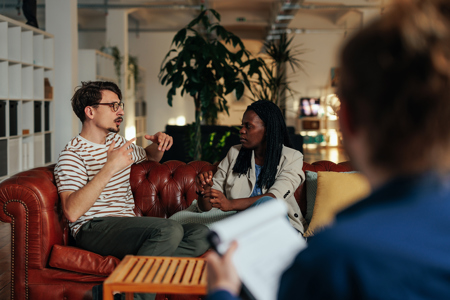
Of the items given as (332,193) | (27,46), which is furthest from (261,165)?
(27,46)

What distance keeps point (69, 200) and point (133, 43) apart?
1195 centimetres

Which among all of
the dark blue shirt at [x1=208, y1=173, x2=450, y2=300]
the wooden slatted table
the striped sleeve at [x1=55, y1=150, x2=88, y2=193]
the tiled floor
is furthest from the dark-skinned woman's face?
the tiled floor

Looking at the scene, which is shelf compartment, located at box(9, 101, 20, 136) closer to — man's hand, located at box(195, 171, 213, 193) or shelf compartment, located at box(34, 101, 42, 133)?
shelf compartment, located at box(34, 101, 42, 133)

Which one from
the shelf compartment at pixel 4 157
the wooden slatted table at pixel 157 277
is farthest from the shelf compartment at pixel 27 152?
the wooden slatted table at pixel 157 277

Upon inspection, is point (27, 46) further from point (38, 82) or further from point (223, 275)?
point (223, 275)

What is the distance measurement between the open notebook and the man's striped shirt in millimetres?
1521

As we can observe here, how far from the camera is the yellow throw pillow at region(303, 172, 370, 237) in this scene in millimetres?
2635

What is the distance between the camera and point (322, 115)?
12.8 metres

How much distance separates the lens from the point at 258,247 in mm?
911

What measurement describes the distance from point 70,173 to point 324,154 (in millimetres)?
10133

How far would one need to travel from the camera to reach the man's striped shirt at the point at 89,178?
7.41 ft

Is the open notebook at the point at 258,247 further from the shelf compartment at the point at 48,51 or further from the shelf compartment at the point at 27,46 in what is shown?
the shelf compartment at the point at 48,51

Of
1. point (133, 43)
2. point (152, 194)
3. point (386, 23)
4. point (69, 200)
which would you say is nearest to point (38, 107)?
point (152, 194)

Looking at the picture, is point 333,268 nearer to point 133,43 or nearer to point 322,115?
point 322,115
